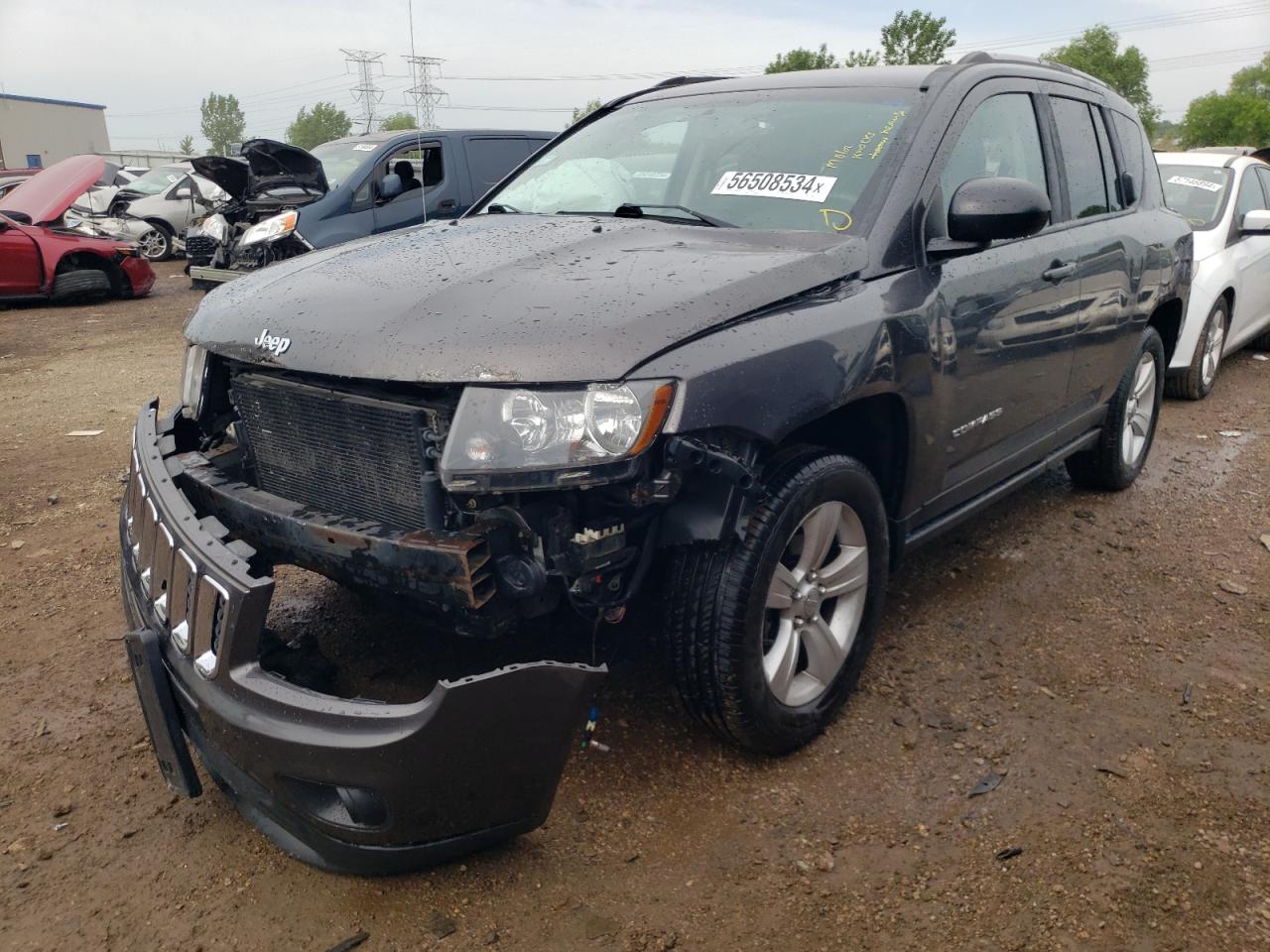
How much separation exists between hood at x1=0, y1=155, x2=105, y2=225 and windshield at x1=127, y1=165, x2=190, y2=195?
870cm

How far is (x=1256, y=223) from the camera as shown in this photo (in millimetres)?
6508

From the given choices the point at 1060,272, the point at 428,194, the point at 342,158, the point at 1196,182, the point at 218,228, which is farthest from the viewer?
the point at 218,228

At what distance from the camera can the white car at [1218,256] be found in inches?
252

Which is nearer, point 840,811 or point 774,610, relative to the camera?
point 840,811

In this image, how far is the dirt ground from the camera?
6.89ft

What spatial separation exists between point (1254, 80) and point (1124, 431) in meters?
95.4

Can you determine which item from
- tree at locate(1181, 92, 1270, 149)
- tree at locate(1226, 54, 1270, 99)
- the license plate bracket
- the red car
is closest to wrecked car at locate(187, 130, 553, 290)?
the red car

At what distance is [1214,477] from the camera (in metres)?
5.10

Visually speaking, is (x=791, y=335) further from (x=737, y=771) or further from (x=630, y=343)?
(x=737, y=771)

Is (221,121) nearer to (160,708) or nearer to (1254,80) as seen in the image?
(1254,80)

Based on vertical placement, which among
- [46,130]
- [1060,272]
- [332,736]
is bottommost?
[332,736]

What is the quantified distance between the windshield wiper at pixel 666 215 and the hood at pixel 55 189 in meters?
7.20

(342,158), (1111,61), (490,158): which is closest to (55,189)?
(342,158)

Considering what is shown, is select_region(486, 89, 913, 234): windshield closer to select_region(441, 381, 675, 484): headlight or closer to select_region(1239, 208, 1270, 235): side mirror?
select_region(441, 381, 675, 484): headlight
